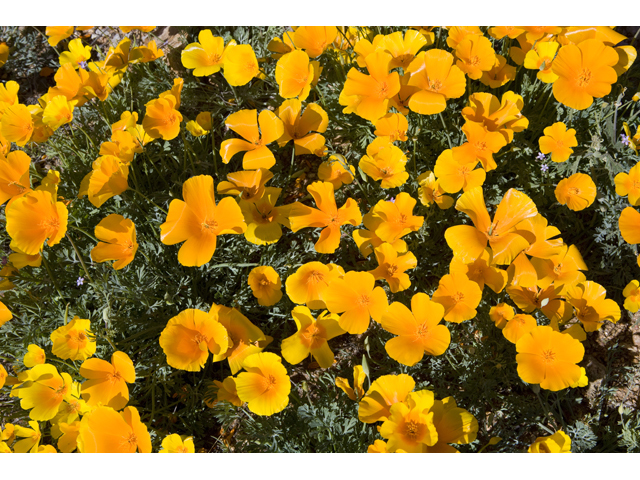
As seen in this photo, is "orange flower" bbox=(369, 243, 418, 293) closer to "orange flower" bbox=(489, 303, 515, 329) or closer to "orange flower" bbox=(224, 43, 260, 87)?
"orange flower" bbox=(489, 303, 515, 329)

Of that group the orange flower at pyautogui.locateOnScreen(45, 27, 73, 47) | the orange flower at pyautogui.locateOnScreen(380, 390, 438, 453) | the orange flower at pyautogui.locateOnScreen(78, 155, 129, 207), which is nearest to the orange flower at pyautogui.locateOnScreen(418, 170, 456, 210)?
the orange flower at pyautogui.locateOnScreen(380, 390, 438, 453)

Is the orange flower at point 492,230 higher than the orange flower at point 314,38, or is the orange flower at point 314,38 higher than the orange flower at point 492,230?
the orange flower at point 314,38

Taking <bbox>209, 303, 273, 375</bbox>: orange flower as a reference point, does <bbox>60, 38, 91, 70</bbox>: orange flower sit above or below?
above

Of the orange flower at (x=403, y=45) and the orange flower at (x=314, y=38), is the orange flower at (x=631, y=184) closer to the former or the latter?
the orange flower at (x=403, y=45)

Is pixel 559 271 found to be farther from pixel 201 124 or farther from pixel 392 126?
pixel 201 124

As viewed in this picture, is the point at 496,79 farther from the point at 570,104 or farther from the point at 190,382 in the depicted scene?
the point at 190,382

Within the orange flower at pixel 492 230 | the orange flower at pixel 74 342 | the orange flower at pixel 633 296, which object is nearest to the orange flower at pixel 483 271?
the orange flower at pixel 492 230
